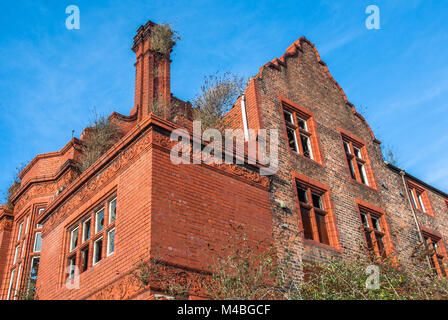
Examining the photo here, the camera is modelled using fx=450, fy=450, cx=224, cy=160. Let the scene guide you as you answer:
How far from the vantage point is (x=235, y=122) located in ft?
45.7

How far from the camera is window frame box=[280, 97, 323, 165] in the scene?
14.5m

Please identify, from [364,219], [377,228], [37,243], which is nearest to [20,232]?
[37,243]

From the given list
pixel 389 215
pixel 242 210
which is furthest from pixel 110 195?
pixel 389 215

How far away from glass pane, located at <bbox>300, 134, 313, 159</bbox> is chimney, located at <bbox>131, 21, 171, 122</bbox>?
6.93 meters

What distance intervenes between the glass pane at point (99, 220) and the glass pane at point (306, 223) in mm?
5394

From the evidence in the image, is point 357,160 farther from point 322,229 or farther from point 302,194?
point 322,229

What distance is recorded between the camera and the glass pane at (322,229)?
1282cm

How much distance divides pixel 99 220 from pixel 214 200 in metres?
2.83

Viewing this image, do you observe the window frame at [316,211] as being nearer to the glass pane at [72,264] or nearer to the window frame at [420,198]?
the glass pane at [72,264]

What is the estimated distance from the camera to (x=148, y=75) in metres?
21.0

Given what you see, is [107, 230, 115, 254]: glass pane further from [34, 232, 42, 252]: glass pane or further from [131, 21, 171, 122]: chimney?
[131, 21, 171, 122]: chimney

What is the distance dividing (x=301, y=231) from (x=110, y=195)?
4.69 meters

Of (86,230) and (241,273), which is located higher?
(86,230)

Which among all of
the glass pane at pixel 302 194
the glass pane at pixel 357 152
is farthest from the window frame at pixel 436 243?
the glass pane at pixel 302 194
